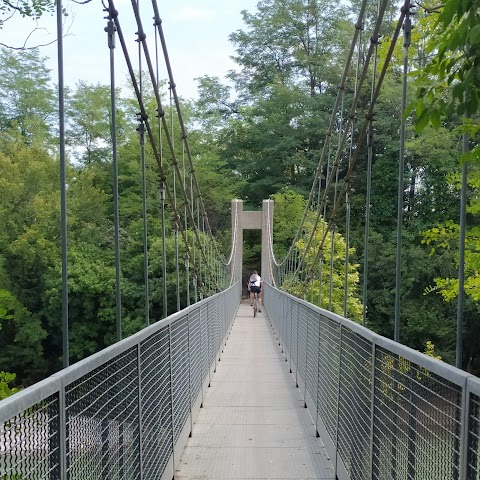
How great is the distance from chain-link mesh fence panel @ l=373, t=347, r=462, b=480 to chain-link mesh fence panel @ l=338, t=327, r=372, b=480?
0.50 ft

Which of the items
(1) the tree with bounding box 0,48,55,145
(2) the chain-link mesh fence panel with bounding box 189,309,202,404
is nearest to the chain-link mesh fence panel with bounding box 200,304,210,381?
(2) the chain-link mesh fence panel with bounding box 189,309,202,404

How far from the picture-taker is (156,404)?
2619mm

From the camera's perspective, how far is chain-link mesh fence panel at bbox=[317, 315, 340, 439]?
3.21 m

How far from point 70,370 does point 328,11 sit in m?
30.5

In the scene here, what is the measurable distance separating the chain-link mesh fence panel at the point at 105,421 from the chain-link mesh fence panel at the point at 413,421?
81 centimetres

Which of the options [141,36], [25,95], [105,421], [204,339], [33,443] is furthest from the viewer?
[25,95]

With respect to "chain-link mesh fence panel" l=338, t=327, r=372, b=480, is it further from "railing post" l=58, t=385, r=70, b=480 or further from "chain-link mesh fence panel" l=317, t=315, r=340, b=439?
"railing post" l=58, t=385, r=70, b=480

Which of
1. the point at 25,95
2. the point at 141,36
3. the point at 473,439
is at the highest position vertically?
the point at 25,95

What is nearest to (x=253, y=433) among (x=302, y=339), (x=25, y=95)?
(x=302, y=339)

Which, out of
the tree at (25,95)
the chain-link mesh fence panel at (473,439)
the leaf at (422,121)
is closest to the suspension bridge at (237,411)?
the chain-link mesh fence panel at (473,439)

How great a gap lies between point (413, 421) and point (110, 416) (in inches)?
32.6

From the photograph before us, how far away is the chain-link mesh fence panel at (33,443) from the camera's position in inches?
41.5

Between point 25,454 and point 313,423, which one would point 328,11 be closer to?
point 313,423

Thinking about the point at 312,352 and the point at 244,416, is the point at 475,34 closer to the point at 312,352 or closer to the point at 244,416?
the point at 312,352
